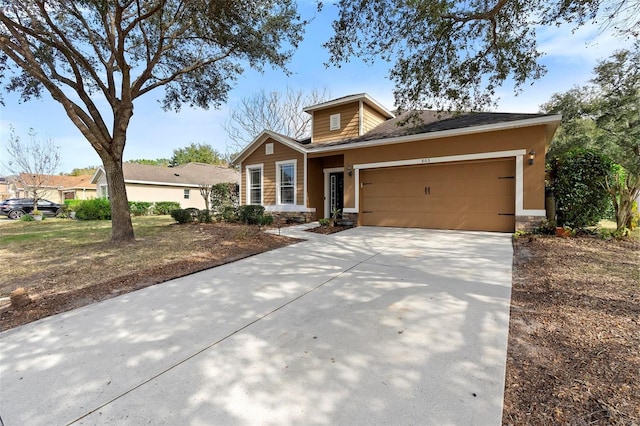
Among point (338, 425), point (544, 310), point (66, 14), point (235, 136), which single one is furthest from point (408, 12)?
point (235, 136)

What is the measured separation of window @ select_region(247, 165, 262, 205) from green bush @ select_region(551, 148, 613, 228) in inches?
426

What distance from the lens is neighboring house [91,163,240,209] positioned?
22.4 m

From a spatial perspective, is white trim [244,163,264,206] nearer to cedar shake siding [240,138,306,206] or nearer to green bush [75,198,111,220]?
cedar shake siding [240,138,306,206]

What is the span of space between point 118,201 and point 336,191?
25.7ft

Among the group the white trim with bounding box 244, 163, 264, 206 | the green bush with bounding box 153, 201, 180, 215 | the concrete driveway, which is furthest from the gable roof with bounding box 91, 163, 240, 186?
the concrete driveway

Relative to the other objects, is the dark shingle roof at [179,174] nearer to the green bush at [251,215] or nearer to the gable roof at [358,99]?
the green bush at [251,215]

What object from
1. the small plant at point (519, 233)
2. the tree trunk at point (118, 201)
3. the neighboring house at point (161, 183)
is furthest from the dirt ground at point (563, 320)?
the neighboring house at point (161, 183)

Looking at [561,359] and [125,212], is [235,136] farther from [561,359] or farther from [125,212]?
[561,359]

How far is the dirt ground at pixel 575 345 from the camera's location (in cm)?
170

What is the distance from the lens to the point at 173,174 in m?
25.8

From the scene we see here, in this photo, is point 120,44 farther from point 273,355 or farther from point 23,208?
point 23,208

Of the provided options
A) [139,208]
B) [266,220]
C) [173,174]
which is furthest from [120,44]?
[173,174]

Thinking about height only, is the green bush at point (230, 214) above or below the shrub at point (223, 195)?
below

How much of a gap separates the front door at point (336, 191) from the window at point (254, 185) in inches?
133
